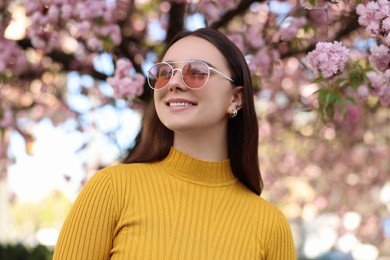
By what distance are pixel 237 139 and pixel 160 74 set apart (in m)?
0.32

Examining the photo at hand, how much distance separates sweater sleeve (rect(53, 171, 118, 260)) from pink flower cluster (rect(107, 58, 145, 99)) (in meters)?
1.54

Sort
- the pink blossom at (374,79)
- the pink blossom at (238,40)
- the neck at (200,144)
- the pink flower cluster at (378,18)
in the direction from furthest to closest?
1. the pink blossom at (238,40)
2. the pink blossom at (374,79)
3. the pink flower cluster at (378,18)
4. the neck at (200,144)

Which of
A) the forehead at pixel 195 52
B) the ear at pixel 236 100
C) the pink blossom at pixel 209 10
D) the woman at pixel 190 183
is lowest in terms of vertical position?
the woman at pixel 190 183

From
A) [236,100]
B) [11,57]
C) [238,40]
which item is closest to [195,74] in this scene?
[236,100]

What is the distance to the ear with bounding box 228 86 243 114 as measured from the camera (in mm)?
2195

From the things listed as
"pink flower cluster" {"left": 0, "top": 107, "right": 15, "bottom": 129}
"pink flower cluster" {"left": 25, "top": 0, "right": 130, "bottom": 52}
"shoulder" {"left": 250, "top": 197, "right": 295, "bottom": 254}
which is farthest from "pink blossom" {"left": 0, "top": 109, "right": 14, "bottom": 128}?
"shoulder" {"left": 250, "top": 197, "right": 295, "bottom": 254}

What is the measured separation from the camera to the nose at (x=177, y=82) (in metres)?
2.08

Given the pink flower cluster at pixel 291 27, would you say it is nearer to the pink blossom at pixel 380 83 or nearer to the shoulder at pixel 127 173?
the pink blossom at pixel 380 83

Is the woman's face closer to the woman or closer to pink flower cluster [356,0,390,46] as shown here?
the woman

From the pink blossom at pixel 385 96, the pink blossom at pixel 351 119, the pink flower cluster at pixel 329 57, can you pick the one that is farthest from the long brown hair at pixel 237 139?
the pink blossom at pixel 351 119

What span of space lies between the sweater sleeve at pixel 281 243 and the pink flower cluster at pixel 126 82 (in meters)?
1.41

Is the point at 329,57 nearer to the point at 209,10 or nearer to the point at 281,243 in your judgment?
the point at 281,243

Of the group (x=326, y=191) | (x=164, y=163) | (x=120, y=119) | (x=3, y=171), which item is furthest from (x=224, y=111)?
(x=326, y=191)

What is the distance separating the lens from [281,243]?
2.19m
